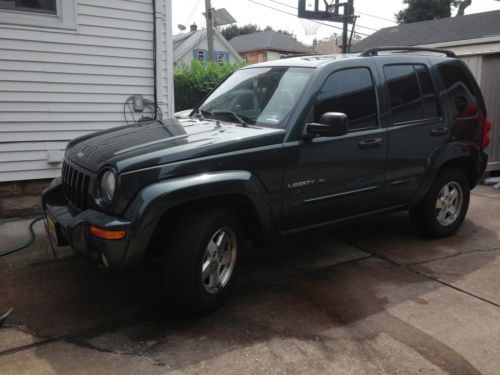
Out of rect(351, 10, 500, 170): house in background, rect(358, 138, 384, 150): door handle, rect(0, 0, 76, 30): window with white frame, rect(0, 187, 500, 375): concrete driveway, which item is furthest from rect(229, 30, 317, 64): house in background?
rect(0, 187, 500, 375): concrete driveway

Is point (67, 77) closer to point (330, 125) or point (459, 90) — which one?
point (330, 125)

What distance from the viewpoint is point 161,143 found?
11.0ft

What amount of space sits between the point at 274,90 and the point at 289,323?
189cm

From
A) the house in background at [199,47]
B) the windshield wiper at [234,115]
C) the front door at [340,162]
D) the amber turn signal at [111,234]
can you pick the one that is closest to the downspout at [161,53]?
the windshield wiper at [234,115]

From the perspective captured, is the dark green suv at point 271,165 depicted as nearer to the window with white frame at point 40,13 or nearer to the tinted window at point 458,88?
the tinted window at point 458,88

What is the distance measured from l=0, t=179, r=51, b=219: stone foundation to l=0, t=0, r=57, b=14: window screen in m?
2.09

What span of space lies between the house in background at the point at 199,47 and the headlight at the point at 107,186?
3347 centimetres

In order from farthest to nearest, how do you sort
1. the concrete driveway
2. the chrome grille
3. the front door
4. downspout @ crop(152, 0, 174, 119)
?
downspout @ crop(152, 0, 174, 119) < the front door < the chrome grille < the concrete driveway

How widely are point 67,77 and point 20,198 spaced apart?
1635 millimetres

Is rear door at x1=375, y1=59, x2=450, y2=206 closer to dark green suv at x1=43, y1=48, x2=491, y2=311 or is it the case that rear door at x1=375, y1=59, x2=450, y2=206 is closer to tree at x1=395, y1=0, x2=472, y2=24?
dark green suv at x1=43, y1=48, x2=491, y2=311

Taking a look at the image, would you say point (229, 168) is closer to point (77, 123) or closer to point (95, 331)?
→ point (95, 331)

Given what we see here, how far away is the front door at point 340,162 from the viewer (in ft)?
12.2

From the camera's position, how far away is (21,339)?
10.3ft

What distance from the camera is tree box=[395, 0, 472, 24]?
122ft
